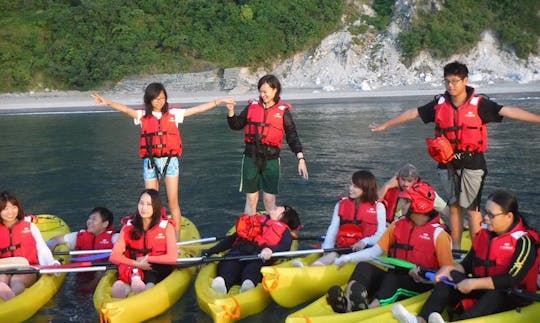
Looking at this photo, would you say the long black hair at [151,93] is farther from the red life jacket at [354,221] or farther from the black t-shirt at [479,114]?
the black t-shirt at [479,114]

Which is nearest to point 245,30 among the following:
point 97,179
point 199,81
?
point 199,81

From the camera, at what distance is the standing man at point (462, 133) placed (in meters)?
4.86

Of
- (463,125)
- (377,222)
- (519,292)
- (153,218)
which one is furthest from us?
(377,222)

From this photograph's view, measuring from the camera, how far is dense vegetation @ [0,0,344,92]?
2820 cm

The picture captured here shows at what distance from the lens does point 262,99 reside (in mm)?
6004

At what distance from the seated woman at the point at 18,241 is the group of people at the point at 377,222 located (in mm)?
12

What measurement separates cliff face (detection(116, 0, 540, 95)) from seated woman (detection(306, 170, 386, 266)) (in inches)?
828

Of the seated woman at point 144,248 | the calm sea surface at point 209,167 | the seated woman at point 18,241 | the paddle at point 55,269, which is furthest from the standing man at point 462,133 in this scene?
the seated woman at point 18,241

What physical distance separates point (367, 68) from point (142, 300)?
81.3 feet

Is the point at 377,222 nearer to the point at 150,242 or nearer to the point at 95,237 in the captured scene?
the point at 150,242

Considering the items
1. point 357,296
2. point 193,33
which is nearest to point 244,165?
point 357,296

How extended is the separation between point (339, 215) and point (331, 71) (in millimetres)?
23184

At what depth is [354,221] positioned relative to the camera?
16.8ft

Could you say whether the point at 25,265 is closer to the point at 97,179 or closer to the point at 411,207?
the point at 411,207
